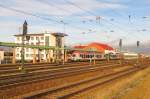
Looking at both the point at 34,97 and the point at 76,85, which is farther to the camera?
the point at 76,85

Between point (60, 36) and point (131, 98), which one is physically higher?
point (60, 36)

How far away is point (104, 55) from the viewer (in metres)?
115

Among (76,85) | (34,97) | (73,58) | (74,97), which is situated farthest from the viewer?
(73,58)

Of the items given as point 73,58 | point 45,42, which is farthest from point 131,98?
point 45,42

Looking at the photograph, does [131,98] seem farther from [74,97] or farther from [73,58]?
[73,58]

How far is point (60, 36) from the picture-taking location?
382 ft

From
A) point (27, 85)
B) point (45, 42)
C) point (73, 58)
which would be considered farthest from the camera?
point (45, 42)

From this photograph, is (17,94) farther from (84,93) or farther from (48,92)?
(84,93)

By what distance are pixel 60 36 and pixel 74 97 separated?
99.7 m

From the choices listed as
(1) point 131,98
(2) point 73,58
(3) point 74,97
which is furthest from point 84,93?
(2) point 73,58

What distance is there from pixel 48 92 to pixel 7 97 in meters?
2.52

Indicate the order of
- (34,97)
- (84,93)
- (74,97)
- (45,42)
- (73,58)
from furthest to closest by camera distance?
(45,42) → (73,58) → (84,93) → (74,97) → (34,97)

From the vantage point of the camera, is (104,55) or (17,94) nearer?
(17,94)

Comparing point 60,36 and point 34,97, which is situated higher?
point 60,36
